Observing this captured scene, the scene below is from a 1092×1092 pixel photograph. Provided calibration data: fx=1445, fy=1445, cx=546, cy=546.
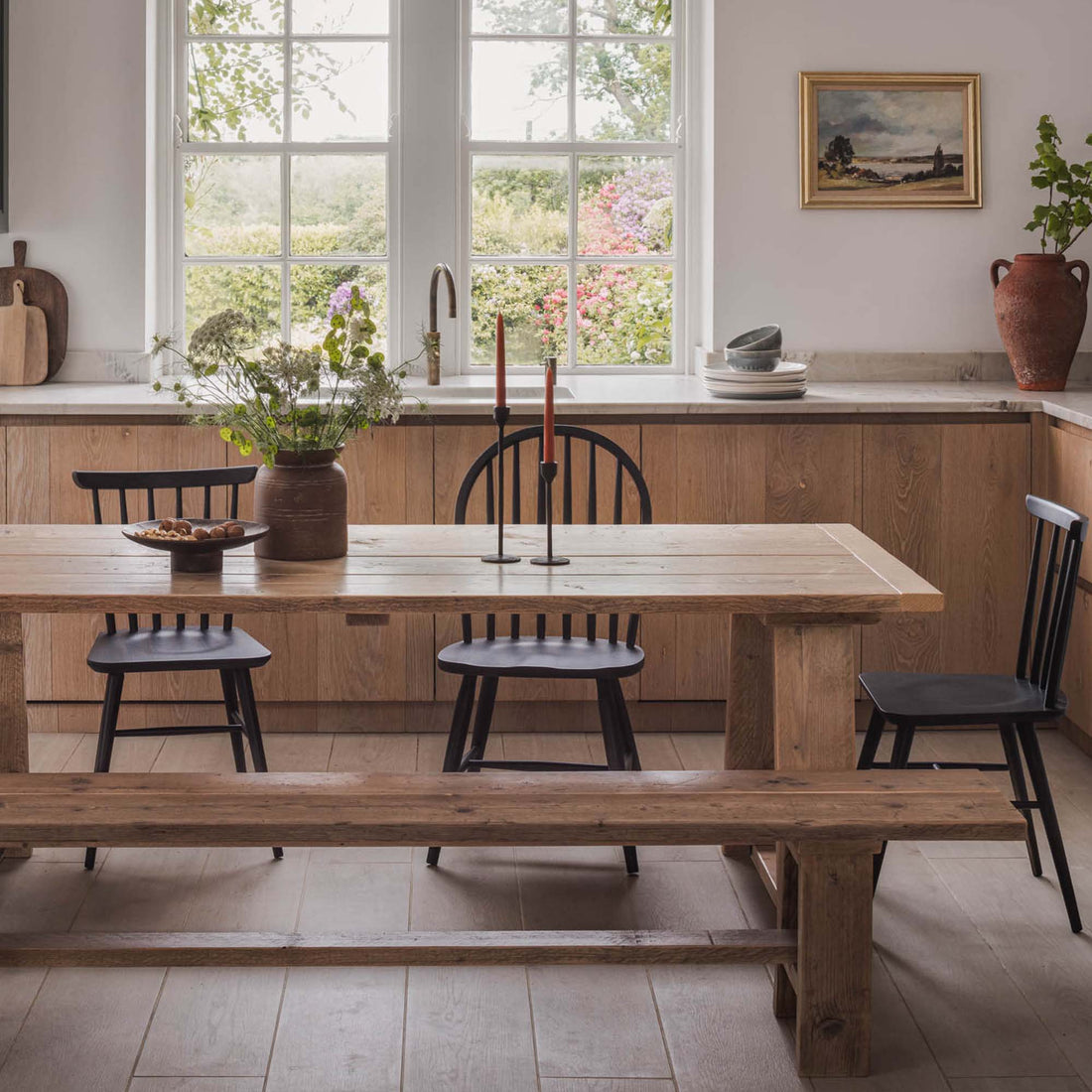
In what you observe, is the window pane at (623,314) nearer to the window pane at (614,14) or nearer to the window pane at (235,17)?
the window pane at (614,14)

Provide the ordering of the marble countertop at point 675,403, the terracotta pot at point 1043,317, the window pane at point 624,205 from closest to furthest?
the marble countertop at point 675,403
the terracotta pot at point 1043,317
the window pane at point 624,205

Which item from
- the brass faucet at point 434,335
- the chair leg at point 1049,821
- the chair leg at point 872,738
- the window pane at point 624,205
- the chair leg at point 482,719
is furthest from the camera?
the window pane at point 624,205

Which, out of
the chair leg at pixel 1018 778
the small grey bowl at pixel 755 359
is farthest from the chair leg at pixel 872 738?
the small grey bowl at pixel 755 359

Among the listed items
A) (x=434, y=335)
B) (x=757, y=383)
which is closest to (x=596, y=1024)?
(x=757, y=383)

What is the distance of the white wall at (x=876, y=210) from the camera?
434 centimetres

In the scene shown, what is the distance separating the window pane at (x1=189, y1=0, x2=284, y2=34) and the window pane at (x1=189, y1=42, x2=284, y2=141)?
0.15 ft

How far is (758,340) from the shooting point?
407 centimetres

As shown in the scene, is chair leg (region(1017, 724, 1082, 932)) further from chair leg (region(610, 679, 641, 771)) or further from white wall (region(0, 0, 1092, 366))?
white wall (region(0, 0, 1092, 366))

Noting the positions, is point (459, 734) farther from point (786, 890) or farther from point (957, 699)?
point (957, 699)

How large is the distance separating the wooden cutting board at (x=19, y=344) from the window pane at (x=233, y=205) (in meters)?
Result: 0.57

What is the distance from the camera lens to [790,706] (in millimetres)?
2496

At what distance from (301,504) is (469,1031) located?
0.97m

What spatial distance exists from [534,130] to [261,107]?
0.85 m

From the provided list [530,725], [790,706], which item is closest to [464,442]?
[530,725]
